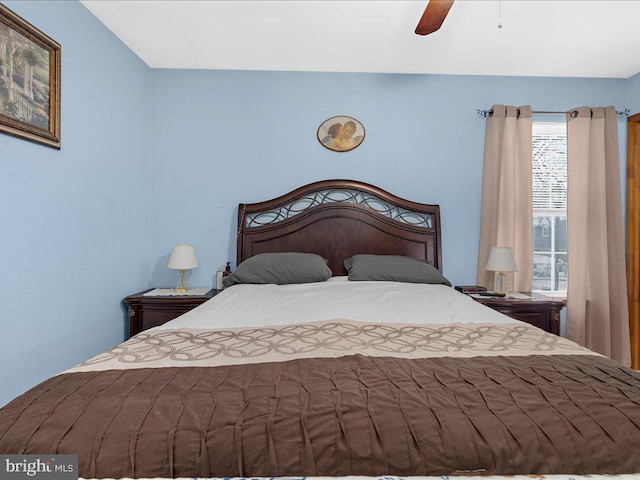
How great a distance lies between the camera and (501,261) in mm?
3043

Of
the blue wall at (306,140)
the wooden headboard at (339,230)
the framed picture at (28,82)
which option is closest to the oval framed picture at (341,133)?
the blue wall at (306,140)

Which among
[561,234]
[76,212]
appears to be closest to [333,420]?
[76,212]

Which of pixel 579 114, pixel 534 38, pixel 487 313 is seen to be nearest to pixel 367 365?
pixel 487 313

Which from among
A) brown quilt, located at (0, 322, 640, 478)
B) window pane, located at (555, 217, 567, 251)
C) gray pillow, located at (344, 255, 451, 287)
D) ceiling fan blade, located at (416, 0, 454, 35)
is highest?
ceiling fan blade, located at (416, 0, 454, 35)

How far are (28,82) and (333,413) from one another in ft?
7.54

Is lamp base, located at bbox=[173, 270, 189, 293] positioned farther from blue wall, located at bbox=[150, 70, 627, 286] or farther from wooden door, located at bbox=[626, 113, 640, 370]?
wooden door, located at bbox=[626, 113, 640, 370]

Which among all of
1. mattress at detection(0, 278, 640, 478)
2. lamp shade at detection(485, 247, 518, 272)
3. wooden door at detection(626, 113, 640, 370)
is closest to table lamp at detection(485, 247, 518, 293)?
lamp shade at detection(485, 247, 518, 272)

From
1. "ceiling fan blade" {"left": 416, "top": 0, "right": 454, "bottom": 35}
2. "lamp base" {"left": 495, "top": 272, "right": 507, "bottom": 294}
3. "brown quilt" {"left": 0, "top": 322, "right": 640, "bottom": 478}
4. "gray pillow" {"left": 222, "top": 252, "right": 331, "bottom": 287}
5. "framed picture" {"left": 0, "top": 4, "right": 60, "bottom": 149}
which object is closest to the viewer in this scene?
"brown quilt" {"left": 0, "top": 322, "right": 640, "bottom": 478}

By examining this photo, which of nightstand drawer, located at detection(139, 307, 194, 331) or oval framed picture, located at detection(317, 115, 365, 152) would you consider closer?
nightstand drawer, located at detection(139, 307, 194, 331)

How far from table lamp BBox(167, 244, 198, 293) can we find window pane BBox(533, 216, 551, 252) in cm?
309

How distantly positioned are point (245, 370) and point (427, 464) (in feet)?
2.02

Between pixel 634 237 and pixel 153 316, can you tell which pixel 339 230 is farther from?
pixel 634 237

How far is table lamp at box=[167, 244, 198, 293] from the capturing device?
3.05 meters

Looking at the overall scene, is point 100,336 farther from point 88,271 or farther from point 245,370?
point 245,370
